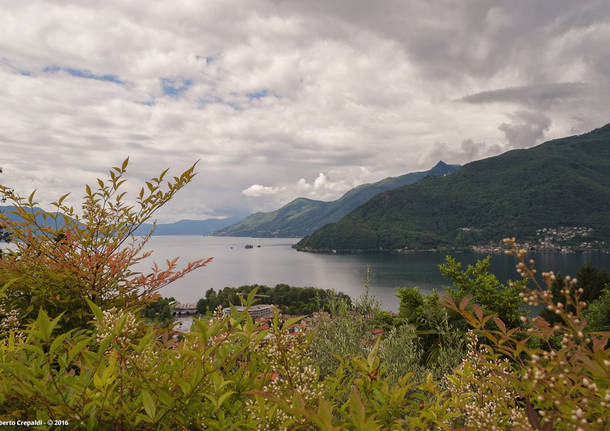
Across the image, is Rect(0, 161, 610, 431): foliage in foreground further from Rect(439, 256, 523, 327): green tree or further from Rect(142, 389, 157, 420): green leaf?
Rect(439, 256, 523, 327): green tree

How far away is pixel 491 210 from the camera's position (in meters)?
163

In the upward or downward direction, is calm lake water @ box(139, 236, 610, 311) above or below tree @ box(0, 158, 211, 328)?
below

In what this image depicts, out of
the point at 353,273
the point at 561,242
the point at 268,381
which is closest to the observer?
the point at 268,381

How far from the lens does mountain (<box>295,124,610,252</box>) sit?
140 m

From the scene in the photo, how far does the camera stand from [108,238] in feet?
12.1

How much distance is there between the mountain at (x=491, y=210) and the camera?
140 m

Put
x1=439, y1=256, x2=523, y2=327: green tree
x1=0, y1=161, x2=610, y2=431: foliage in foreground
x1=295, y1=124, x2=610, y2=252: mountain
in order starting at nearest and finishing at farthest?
x1=0, y1=161, x2=610, y2=431: foliage in foreground
x1=439, y1=256, x2=523, y2=327: green tree
x1=295, y1=124, x2=610, y2=252: mountain

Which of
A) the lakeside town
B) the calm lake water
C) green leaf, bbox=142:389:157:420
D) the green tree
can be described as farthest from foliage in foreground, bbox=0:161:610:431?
the lakeside town

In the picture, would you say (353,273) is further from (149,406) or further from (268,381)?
(149,406)

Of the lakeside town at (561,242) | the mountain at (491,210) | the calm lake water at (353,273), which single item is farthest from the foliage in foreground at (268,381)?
the mountain at (491,210)

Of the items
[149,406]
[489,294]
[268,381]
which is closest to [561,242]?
[489,294]

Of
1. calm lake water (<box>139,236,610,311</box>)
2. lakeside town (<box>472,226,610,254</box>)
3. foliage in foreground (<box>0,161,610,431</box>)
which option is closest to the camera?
foliage in foreground (<box>0,161,610,431</box>)

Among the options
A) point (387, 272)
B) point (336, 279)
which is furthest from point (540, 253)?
point (336, 279)

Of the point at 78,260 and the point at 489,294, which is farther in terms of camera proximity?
the point at 489,294
